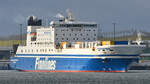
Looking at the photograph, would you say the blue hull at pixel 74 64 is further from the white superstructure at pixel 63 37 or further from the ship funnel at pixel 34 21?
the ship funnel at pixel 34 21

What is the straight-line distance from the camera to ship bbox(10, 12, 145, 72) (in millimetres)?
132625

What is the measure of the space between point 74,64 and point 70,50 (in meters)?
3.00

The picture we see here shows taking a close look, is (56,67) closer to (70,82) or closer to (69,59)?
(69,59)

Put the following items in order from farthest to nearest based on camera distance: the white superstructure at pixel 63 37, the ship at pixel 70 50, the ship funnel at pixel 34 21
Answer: the ship funnel at pixel 34 21, the white superstructure at pixel 63 37, the ship at pixel 70 50

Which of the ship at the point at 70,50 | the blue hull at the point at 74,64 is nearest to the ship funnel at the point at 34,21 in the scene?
the ship at the point at 70,50

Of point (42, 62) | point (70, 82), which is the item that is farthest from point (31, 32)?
point (70, 82)

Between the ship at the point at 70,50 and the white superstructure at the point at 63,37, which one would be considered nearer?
the ship at the point at 70,50

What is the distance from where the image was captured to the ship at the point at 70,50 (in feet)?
435

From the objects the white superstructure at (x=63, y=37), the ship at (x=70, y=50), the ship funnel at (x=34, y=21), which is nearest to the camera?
the ship at (x=70, y=50)

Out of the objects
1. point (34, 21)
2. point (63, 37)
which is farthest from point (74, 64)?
point (34, 21)

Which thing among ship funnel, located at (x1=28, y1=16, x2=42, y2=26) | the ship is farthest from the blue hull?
ship funnel, located at (x1=28, y1=16, x2=42, y2=26)

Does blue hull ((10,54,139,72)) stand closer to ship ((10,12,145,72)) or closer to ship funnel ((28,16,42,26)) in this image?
ship ((10,12,145,72))

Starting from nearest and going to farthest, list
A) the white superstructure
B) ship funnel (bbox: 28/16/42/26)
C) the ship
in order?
the ship, the white superstructure, ship funnel (bbox: 28/16/42/26)

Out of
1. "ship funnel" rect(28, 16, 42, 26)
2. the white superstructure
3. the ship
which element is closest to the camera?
the ship
